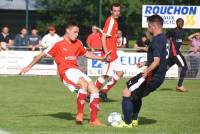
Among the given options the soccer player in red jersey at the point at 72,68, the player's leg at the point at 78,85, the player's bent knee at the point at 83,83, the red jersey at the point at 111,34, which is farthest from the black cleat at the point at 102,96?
the player's bent knee at the point at 83,83

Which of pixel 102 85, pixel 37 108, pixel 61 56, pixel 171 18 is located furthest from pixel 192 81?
pixel 61 56

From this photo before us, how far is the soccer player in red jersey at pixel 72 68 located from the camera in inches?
433

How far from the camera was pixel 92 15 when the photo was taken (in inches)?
1350

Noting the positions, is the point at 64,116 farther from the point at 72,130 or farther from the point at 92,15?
the point at 92,15

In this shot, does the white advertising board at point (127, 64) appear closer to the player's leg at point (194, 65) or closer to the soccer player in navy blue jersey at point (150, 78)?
the player's leg at point (194, 65)

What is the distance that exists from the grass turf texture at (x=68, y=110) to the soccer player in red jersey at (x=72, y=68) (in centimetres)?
40

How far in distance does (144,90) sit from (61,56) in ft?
5.51

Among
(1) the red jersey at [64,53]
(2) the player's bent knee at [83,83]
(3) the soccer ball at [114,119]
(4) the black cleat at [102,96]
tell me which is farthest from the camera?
(4) the black cleat at [102,96]

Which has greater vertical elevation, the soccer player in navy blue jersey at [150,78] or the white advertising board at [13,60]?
the soccer player in navy blue jersey at [150,78]

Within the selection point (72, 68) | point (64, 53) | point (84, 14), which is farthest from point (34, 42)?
point (72, 68)

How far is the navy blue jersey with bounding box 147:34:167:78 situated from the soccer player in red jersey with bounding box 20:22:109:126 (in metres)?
1.09

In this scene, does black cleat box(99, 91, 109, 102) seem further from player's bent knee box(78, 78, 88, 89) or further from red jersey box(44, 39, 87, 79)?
player's bent knee box(78, 78, 88, 89)

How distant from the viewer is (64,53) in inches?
454

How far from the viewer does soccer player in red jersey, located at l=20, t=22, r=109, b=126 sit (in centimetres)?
1100
